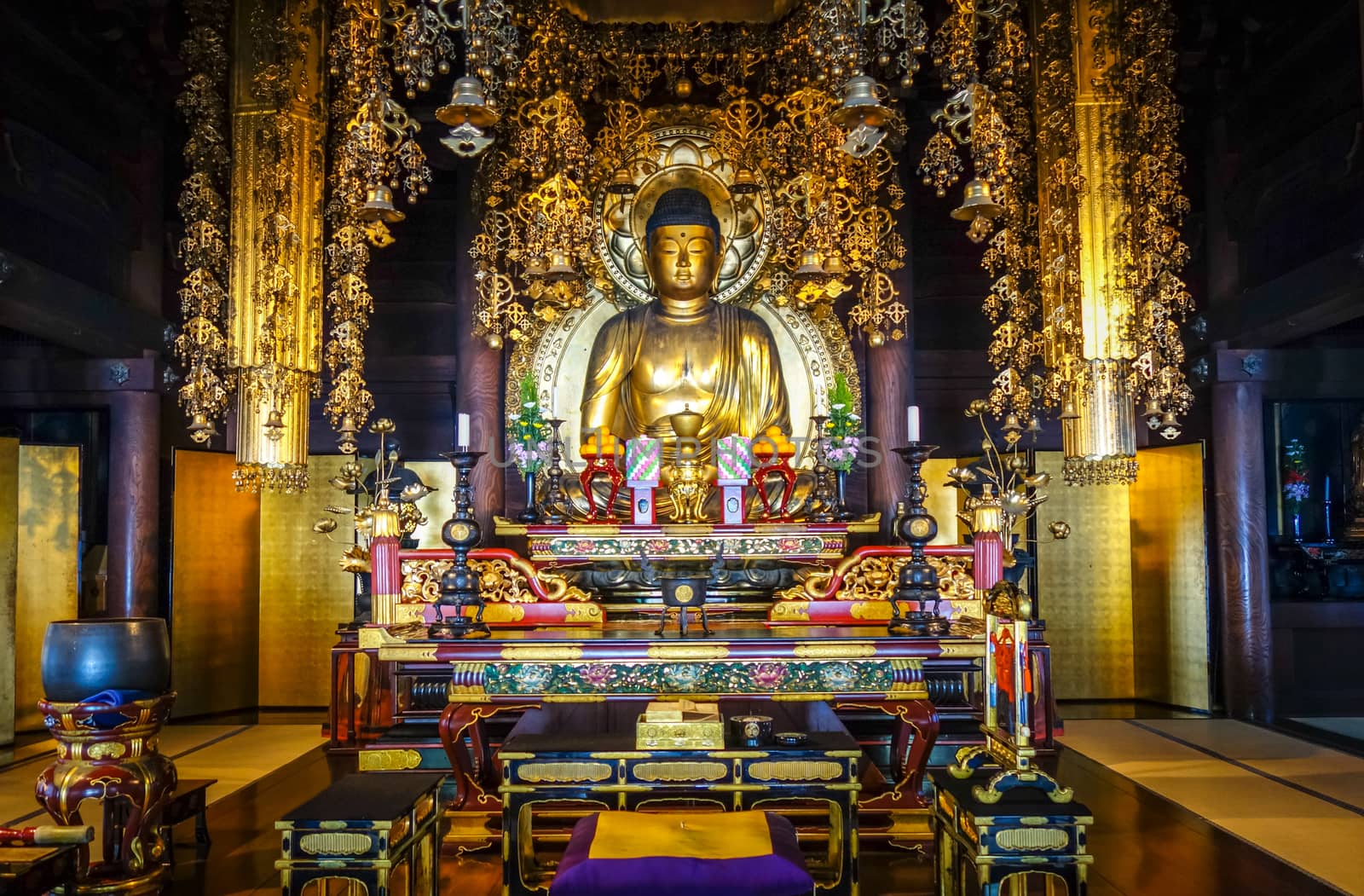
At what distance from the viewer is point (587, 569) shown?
6.21m

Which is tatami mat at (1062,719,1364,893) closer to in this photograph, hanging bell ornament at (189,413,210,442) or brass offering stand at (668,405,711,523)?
brass offering stand at (668,405,711,523)

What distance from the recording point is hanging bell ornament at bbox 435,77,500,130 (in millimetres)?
3791

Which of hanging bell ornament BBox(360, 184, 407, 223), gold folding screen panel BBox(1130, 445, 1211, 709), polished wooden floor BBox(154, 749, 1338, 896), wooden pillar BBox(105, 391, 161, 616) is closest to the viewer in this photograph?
polished wooden floor BBox(154, 749, 1338, 896)

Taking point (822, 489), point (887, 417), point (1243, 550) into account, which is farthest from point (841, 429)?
point (1243, 550)

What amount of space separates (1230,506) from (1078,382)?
1.68 meters

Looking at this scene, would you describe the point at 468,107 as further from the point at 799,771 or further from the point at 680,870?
the point at 680,870

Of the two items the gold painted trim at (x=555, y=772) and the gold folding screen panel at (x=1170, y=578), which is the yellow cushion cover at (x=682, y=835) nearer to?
the gold painted trim at (x=555, y=772)

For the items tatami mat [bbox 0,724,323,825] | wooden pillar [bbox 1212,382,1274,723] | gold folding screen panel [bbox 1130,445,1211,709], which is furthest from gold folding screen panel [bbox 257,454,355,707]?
wooden pillar [bbox 1212,382,1274,723]

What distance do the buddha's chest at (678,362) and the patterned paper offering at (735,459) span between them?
1565mm

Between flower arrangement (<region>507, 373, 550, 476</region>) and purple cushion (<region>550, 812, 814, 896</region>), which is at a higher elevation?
flower arrangement (<region>507, 373, 550, 476</region>)

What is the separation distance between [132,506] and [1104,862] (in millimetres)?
5668

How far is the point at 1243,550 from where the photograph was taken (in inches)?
253

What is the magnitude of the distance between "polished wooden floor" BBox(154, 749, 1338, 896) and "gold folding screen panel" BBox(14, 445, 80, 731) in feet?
10.1

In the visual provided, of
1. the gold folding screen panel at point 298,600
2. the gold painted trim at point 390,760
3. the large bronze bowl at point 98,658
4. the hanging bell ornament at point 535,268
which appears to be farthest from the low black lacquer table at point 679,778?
the gold folding screen panel at point 298,600
